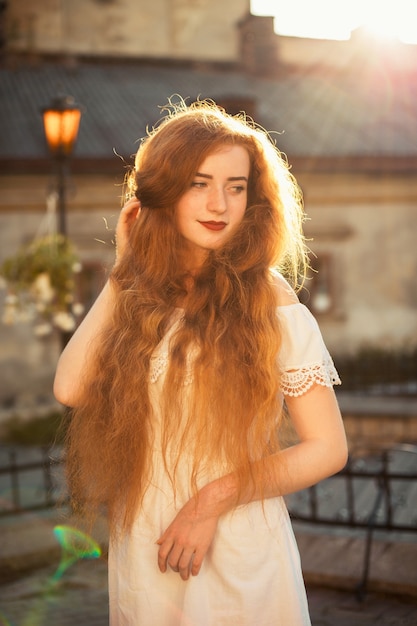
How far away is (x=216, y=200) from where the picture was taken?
2365 mm

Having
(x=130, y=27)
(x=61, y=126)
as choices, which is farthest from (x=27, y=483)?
(x=130, y=27)

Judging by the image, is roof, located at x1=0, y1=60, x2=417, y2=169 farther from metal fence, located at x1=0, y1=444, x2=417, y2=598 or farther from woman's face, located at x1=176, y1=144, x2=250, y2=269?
woman's face, located at x1=176, y1=144, x2=250, y2=269

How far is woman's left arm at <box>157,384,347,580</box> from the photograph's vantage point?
224 centimetres

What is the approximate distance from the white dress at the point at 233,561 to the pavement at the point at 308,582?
2.60 meters

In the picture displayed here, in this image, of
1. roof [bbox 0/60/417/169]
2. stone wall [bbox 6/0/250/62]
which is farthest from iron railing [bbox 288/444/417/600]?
stone wall [bbox 6/0/250/62]

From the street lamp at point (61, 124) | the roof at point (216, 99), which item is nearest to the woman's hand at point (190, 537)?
the street lamp at point (61, 124)

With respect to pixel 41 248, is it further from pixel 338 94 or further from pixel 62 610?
pixel 338 94

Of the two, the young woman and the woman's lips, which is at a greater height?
the woman's lips

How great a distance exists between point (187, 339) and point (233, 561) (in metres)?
0.61

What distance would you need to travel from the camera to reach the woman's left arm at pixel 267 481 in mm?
2236

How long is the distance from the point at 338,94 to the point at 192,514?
63.2 feet

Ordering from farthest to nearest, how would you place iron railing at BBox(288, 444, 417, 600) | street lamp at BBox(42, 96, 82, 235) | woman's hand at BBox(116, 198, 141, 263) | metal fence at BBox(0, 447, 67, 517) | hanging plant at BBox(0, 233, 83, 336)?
1. hanging plant at BBox(0, 233, 83, 336)
2. street lamp at BBox(42, 96, 82, 235)
3. metal fence at BBox(0, 447, 67, 517)
4. iron railing at BBox(288, 444, 417, 600)
5. woman's hand at BBox(116, 198, 141, 263)

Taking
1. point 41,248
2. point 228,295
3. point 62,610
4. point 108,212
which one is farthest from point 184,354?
point 108,212

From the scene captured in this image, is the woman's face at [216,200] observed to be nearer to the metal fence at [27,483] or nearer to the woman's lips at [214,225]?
the woman's lips at [214,225]
